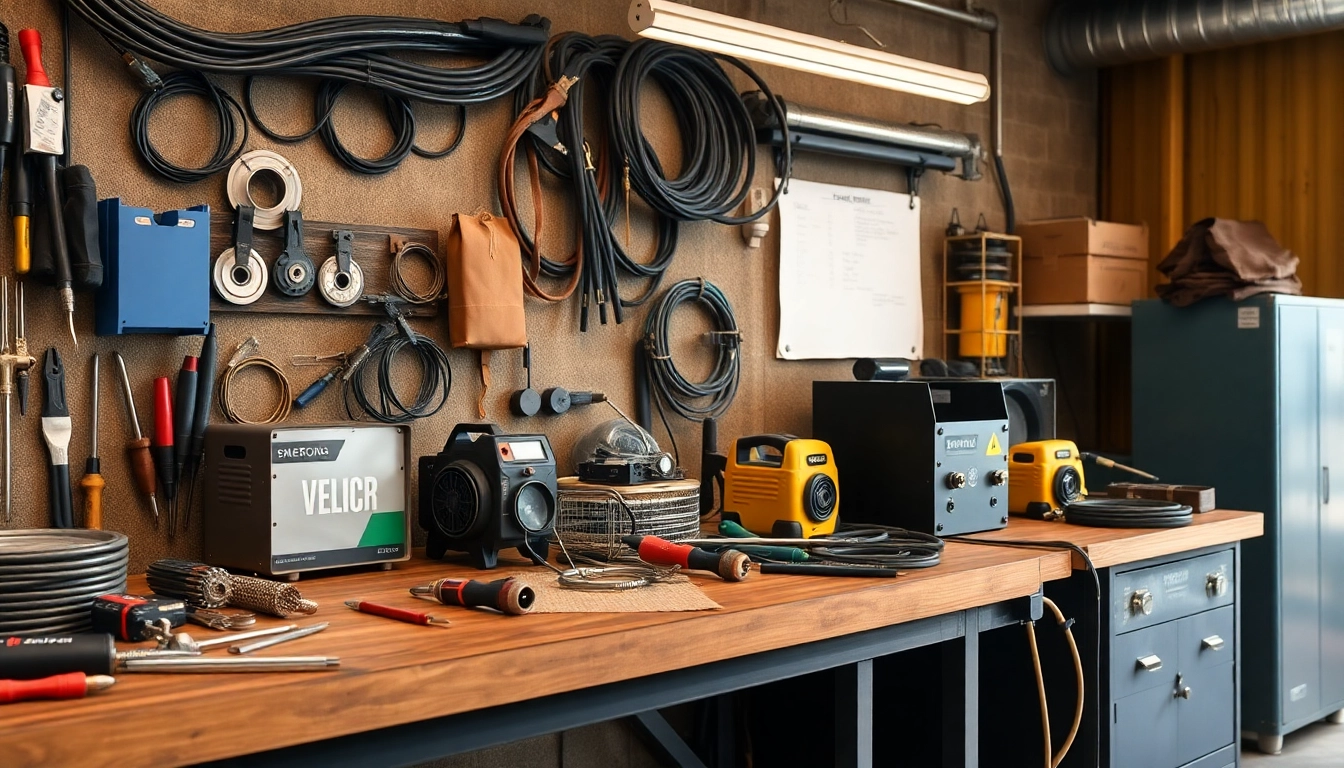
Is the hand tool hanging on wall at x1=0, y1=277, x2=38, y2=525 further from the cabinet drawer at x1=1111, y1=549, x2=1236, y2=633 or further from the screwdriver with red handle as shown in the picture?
the cabinet drawer at x1=1111, y1=549, x2=1236, y2=633

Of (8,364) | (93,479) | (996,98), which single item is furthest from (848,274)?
(8,364)

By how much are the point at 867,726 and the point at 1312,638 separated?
2550 millimetres

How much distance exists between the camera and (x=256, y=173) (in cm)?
279

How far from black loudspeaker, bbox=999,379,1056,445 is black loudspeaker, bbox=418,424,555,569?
6.09 ft

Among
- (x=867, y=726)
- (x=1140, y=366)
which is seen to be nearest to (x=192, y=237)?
(x=867, y=726)

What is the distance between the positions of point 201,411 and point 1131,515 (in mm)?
2420

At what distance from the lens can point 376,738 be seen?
180cm

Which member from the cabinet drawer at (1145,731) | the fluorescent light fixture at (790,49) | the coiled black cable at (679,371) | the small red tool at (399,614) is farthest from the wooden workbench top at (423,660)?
the fluorescent light fixture at (790,49)

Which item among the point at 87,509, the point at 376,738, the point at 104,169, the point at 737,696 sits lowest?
the point at 737,696

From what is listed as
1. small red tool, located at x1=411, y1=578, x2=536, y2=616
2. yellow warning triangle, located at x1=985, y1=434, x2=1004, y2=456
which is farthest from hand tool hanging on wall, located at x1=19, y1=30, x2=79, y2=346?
yellow warning triangle, located at x1=985, y1=434, x2=1004, y2=456

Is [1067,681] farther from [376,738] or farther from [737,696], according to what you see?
[376,738]

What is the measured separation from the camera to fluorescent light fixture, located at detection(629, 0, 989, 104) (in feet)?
8.87

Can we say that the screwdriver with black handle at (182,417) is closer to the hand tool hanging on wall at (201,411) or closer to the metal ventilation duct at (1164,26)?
the hand tool hanging on wall at (201,411)

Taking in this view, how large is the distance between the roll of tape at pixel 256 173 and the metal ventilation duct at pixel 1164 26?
11.1ft
